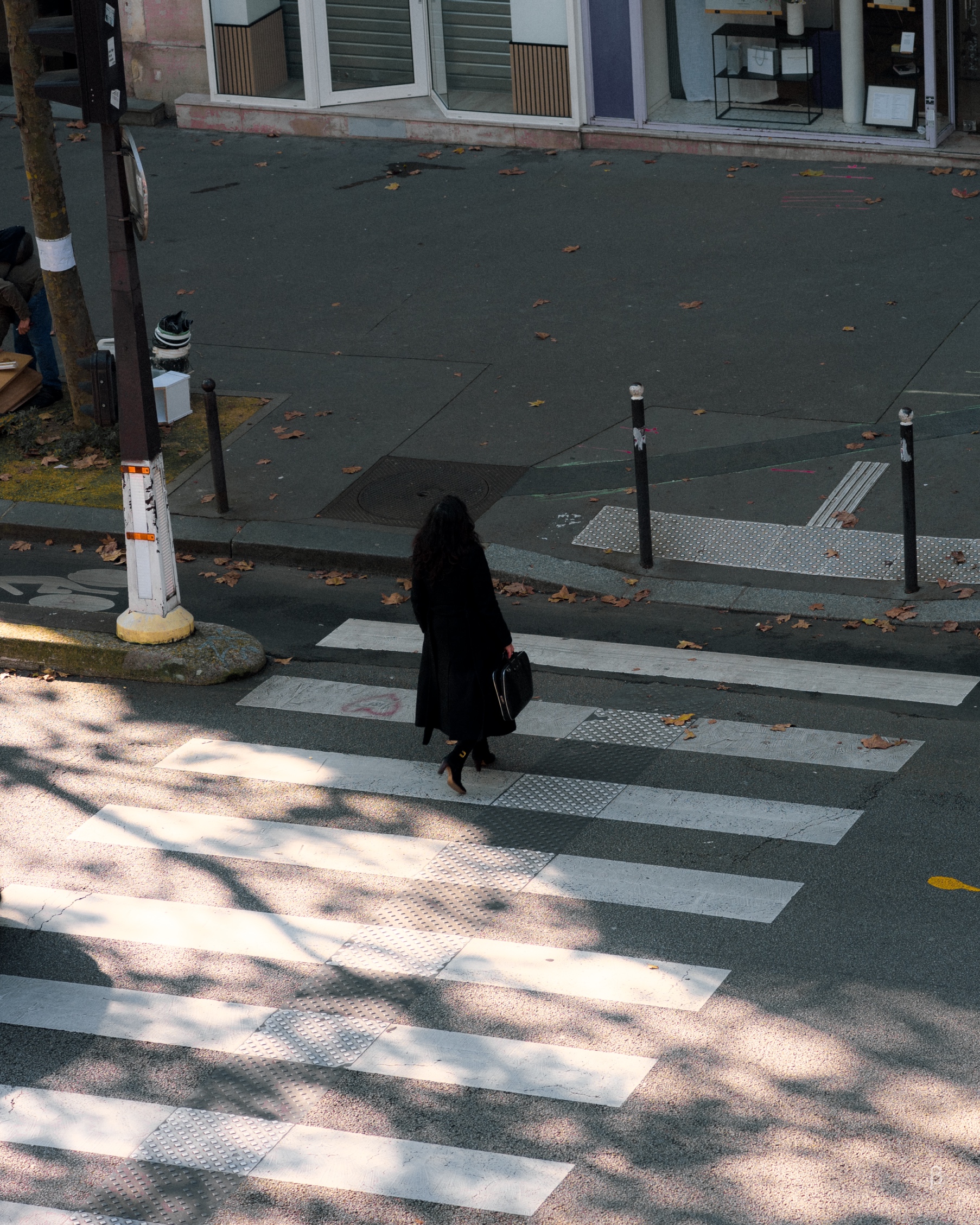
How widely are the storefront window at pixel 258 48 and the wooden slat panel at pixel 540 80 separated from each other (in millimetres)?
2776

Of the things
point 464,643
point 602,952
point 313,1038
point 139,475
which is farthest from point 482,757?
point 139,475

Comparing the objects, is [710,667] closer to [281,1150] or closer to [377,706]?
[377,706]

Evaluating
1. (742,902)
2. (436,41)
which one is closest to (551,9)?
(436,41)

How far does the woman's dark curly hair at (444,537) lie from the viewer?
8203 millimetres

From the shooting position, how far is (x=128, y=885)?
25.7 feet

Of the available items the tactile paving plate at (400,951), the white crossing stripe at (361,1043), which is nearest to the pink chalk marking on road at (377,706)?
the tactile paving plate at (400,951)

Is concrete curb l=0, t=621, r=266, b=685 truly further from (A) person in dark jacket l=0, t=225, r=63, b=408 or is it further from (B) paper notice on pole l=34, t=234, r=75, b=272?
(A) person in dark jacket l=0, t=225, r=63, b=408

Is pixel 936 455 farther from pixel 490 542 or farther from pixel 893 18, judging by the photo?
pixel 893 18

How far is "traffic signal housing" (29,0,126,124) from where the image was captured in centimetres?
902

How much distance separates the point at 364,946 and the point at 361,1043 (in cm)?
71

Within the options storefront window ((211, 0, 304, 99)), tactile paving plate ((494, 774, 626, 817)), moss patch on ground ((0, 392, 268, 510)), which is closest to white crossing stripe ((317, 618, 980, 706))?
tactile paving plate ((494, 774, 626, 817))

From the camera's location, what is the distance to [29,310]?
45.8 feet

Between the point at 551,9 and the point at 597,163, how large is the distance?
Result: 72.3 inches

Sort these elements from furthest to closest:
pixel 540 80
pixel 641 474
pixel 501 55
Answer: pixel 501 55
pixel 540 80
pixel 641 474
